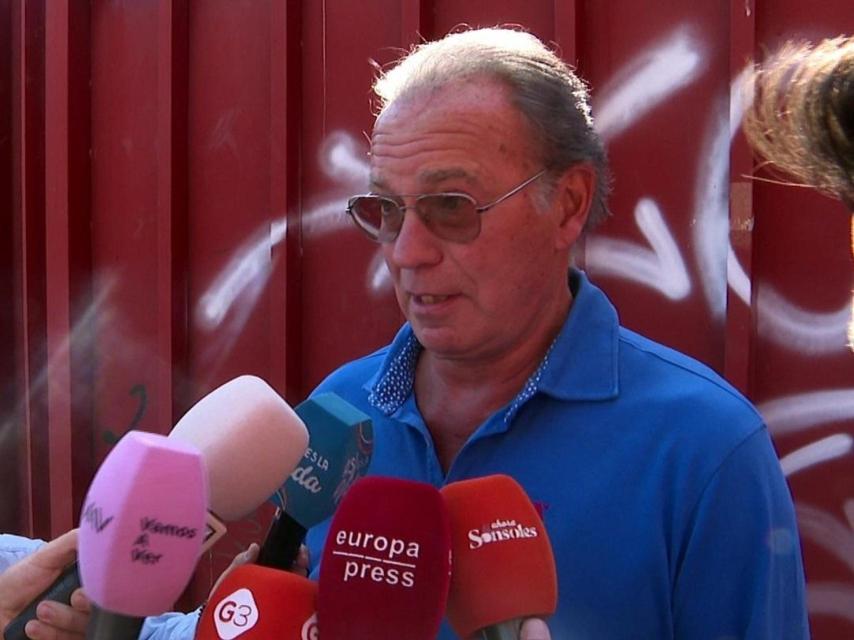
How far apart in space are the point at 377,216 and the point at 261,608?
1.99 feet

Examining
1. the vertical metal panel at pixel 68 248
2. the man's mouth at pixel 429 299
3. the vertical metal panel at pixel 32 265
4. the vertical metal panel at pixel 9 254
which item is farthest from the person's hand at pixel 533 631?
the vertical metal panel at pixel 9 254

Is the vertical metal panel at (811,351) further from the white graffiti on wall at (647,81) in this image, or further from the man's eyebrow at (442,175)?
the man's eyebrow at (442,175)

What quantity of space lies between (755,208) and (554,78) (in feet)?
2.98

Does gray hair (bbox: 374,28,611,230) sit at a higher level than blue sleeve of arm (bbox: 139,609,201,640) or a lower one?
higher

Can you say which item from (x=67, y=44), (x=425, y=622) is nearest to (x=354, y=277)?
(x=67, y=44)

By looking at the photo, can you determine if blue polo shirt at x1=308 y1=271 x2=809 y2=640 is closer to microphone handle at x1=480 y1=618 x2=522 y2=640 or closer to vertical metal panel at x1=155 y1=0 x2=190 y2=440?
microphone handle at x1=480 y1=618 x2=522 y2=640

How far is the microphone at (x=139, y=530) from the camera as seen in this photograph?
794 mm

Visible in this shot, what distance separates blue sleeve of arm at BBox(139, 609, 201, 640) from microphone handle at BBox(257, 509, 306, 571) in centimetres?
26

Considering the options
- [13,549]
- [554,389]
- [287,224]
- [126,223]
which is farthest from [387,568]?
[126,223]

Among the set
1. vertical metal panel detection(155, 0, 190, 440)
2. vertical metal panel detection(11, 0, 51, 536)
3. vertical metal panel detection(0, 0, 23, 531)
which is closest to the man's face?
vertical metal panel detection(155, 0, 190, 440)

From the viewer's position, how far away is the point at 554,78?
4.53ft

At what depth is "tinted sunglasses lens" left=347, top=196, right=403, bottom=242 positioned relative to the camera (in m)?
1.33

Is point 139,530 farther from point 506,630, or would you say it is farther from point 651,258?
point 651,258

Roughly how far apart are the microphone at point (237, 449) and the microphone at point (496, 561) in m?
0.17
